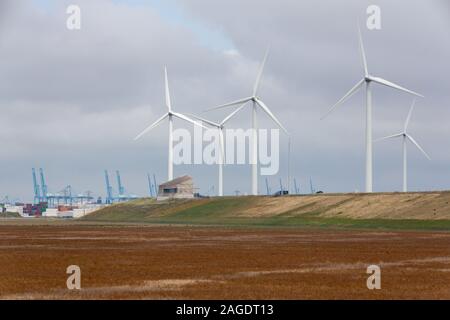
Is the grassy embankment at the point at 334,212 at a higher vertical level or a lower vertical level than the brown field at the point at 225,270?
higher

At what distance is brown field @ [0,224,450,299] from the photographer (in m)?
36.9

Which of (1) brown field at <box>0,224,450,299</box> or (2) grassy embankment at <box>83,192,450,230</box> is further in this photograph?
(2) grassy embankment at <box>83,192,450,230</box>

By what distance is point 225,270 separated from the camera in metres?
48.4

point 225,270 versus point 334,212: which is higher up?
point 334,212

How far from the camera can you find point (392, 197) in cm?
14912

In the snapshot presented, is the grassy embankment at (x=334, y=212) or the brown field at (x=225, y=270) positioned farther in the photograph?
the grassy embankment at (x=334, y=212)

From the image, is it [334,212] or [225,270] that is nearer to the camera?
[225,270]

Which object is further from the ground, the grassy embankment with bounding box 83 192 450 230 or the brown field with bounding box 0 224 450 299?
the grassy embankment with bounding box 83 192 450 230

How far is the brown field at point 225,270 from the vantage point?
121 ft
